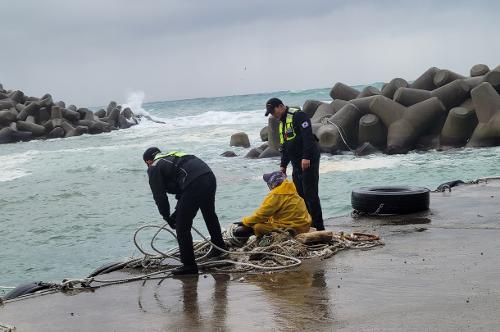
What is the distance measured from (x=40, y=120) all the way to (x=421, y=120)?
2794cm

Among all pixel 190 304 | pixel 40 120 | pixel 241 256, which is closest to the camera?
pixel 190 304

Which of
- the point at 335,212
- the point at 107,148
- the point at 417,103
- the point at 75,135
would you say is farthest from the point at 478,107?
the point at 75,135

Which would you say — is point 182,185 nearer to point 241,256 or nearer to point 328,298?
point 241,256

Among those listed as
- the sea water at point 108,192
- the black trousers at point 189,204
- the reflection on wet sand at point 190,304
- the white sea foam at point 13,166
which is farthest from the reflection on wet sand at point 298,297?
the white sea foam at point 13,166

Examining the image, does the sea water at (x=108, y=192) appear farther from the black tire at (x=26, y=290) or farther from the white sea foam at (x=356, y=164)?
the black tire at (x=26, y=290)

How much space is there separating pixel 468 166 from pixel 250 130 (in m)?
22.2

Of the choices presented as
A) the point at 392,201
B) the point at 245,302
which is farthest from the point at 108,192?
the point at 245,302

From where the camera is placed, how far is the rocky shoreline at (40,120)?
128 ft

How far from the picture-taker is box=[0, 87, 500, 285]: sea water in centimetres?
1153

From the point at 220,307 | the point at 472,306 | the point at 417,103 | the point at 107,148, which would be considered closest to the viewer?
the point at 472,306

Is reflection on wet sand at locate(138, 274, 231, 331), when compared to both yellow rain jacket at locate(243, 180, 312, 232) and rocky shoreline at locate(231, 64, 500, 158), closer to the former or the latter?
yellow rain jacket at locate(243, 180, 312, 232)

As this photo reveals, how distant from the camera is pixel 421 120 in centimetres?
2017

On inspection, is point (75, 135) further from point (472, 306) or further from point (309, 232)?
point (472, 306)

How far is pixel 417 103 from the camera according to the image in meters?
20.5
